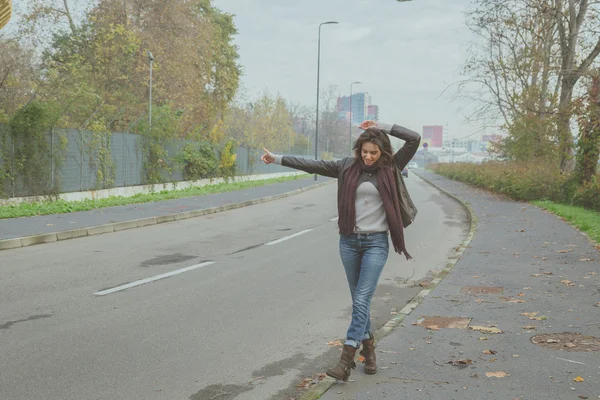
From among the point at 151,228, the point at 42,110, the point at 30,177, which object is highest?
the point at 42,110

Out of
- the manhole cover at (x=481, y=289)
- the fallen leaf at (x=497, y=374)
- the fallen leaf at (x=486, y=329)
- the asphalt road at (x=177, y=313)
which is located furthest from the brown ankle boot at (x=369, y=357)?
the manhole cover at (x=481, y=289)

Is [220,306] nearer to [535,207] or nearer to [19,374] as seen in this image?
[19,374]

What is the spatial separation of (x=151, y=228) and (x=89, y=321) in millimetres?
9096

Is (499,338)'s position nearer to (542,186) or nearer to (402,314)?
(402,314)

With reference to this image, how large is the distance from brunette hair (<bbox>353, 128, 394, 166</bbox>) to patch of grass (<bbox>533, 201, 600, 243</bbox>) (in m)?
9.23

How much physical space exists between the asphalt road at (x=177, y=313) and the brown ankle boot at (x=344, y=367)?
1.15 feet

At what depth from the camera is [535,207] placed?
2108 cm

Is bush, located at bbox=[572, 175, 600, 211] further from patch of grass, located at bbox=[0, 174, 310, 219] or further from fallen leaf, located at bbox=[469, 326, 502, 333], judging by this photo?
patch of grass, located at bbox=[0, 174, 310, 219]

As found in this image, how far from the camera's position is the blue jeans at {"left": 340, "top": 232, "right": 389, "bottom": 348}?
4.57 m

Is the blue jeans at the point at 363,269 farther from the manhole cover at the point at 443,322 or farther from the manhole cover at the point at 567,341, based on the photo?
the manhole cover at the point at 567,341

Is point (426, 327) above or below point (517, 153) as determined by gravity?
below

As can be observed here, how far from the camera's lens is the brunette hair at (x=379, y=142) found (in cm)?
457

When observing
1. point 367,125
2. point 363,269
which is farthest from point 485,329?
point 367,125

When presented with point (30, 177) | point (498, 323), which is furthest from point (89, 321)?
point (30, 177)
